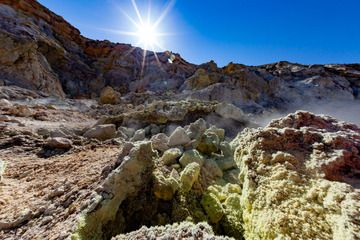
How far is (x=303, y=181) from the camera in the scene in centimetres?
196

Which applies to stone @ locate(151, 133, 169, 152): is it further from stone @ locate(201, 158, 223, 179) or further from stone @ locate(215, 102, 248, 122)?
stone @ locate(215, 102, 248, 122)

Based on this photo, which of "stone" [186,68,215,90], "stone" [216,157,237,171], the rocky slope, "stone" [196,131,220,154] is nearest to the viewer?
the rocky slope

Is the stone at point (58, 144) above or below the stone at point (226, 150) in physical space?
below

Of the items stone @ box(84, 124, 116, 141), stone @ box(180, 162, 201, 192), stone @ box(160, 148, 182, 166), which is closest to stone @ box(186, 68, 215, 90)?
stone @ box(84, 124, 116, 141)

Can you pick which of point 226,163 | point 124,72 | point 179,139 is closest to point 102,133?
point 179,139

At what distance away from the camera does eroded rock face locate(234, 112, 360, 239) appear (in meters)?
1.58

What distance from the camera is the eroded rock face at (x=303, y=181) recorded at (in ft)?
5.19

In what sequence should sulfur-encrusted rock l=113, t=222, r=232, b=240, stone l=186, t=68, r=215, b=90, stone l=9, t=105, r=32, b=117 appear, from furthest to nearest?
stone l=186, t=68, r=215, b=90, stone l=9, t=105, r=32, b=117, sulfur-encrusted rock l=113, t=222, r=232, b=240

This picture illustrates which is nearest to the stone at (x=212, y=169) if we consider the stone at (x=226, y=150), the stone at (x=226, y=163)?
the stone at (x=226, y=163)

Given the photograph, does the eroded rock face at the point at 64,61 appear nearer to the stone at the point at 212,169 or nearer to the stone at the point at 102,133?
the stone at the point at 102,133

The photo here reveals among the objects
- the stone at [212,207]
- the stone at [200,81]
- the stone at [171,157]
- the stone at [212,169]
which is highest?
the stone at [200,81]

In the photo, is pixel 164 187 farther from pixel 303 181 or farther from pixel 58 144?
pixel 58 144

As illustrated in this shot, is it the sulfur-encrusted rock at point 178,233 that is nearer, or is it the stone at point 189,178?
the sulfur-encrusted rock at point 178,233

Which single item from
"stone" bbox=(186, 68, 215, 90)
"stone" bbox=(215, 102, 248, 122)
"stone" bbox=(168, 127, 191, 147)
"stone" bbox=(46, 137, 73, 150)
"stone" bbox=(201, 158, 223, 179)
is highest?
"stone" bbox=(186, 68, 215, 90)
